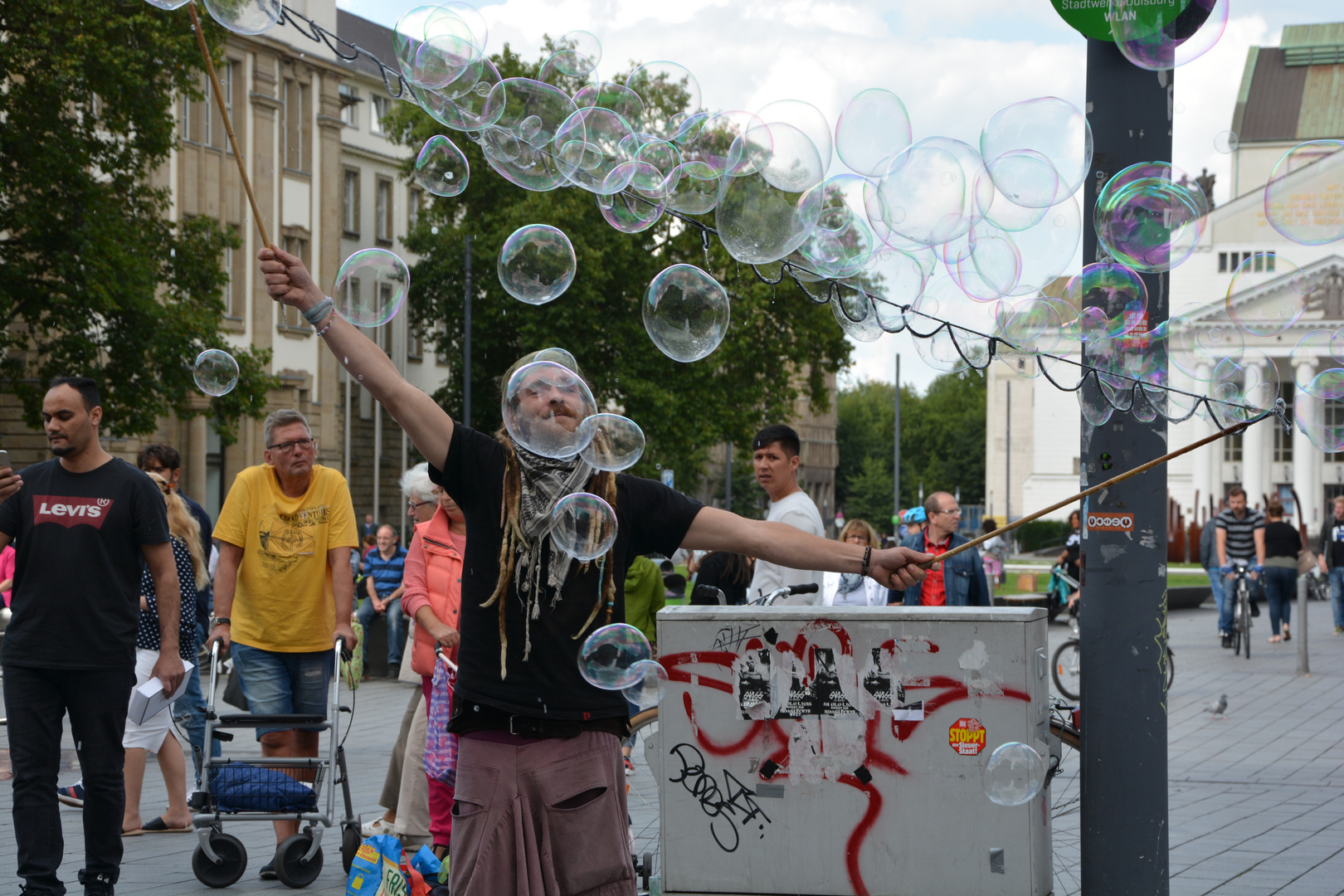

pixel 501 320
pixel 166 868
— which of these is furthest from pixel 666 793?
pixel 501 320

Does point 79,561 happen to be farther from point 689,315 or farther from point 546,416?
point 546,416

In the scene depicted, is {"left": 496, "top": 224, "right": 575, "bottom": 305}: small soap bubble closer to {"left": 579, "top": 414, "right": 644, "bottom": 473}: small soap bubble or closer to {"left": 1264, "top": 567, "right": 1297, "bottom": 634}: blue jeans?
{"left": 579, "top": 414, "right": 644, "bottom": 473}: small soap bubble

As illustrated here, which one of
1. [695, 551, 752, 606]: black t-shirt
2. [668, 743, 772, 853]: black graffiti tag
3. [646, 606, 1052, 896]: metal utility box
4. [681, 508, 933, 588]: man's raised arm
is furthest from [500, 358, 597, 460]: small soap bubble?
[695, 551, 752, 606]: black t-shirt

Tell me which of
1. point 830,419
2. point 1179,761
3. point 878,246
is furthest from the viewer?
point 830,419

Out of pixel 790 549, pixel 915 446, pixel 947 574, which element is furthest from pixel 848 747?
pixel 915 446

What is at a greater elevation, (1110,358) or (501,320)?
(501,320)

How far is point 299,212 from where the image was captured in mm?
41250

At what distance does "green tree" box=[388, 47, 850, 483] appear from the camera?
3634 cm

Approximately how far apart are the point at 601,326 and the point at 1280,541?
22.3 metres

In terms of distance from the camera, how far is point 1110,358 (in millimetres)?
5062

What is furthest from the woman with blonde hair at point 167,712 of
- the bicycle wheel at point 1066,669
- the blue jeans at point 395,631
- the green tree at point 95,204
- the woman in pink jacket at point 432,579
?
the green tree at point 95,204

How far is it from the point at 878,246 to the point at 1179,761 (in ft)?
17.4

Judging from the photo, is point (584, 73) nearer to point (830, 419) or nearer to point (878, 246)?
point (878, 246)

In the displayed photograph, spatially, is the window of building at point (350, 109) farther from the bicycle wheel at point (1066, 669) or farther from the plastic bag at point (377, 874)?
the plastic bag at point (377, 874)
